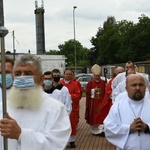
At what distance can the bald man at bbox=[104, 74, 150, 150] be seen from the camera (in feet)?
15.2

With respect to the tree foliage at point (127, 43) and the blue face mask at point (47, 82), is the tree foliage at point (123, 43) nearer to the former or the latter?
the tree foliage at point (127, 43)

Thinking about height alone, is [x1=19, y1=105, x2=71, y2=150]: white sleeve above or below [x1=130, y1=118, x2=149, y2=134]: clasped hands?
above

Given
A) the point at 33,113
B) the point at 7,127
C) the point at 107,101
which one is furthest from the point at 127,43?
the point at 7,127

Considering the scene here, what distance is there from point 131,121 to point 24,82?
1.77 metres

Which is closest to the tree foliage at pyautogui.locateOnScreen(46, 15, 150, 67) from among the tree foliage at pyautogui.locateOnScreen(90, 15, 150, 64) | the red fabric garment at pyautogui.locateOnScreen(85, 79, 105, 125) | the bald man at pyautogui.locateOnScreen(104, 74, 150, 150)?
the tree foliage at pyautogui.locateOnScreen(90, 15, 150, 64)

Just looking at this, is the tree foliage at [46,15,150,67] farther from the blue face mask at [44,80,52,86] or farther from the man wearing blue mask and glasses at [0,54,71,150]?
the man wearing blue mask and glasses at [0,54,71,150]

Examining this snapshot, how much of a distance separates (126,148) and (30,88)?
1.76m

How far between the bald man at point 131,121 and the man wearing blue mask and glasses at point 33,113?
1378mm

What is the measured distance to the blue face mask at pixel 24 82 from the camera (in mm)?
3316

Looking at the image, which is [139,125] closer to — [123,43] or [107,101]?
[107,101]

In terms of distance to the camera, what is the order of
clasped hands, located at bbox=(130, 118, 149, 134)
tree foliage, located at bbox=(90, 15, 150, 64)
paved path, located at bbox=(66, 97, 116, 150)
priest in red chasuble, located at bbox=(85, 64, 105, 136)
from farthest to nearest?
1. tree foliage, located at bbox=(90, 15, 150, 64)
2. priest in red chasuble, located at bbox=(85, 64, 105, 136)
3. paved path, located at bbox=(66, 97, 116, 150)
4. clasped hands, located at bbox=(130, 118, 149, 134)

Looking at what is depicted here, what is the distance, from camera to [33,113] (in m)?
3.39

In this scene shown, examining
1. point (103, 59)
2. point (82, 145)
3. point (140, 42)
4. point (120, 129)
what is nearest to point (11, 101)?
point (120, 129)

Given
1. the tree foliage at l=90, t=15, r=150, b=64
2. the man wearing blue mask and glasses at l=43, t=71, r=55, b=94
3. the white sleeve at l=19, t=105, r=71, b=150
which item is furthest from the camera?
the tree foliage at l=90, t=15, r=150, b=64
